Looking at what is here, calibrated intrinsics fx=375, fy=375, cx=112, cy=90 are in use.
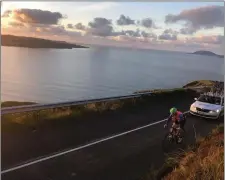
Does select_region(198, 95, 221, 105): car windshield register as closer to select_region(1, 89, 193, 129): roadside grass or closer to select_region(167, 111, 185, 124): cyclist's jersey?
select_region(1, 89, 193, 129): roadside grass

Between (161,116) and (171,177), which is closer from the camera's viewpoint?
(171,177)

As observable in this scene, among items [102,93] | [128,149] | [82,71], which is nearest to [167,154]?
[128,149]

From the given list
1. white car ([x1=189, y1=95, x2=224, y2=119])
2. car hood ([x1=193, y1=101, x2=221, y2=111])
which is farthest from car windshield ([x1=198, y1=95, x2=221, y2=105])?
car hood ([x1=193, y1=101, x2=221, y2=111])

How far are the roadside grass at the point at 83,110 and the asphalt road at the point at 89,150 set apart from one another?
72cm

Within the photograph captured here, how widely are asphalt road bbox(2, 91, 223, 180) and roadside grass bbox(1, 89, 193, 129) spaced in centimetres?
72

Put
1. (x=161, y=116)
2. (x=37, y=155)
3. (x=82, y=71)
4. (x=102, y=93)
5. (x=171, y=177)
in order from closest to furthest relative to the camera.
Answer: (x=171, y=177)
(x=37, y=155)
(x=161, y=116)
(x=102, y=93)
(x=82, y=71)

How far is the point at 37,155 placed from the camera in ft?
33.0

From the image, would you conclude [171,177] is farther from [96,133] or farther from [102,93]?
[102,93]

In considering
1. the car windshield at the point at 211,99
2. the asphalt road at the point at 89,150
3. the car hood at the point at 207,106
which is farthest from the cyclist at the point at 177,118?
the car windshield at the point at 211,99

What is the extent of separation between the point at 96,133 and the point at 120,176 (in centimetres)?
400

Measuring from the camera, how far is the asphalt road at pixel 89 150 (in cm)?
906

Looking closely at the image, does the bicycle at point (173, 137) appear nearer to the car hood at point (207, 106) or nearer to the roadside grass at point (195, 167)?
the roadside grass at point (195, 167)

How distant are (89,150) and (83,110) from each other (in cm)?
567

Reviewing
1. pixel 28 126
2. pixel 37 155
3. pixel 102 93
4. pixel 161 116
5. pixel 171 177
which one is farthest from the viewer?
pixel 102 93
